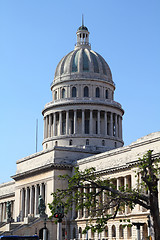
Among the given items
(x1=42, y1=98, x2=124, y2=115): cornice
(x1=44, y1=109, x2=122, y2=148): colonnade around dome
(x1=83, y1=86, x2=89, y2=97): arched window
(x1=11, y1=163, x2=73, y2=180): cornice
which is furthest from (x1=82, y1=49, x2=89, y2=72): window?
(x1=11, y1=163, x2=73, y2=180): cornice

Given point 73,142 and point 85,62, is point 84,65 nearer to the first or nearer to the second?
point 85,62

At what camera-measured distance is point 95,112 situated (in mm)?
90125

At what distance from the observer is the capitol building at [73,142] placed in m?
71.2

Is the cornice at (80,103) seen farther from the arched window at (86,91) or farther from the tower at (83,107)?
the arched window at (86,91)

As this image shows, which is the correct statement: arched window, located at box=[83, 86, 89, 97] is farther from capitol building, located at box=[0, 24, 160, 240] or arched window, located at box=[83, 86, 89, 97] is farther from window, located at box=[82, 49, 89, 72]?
window, located at box=[82, 49, 89, 72]

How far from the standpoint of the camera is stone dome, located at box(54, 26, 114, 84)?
305ft

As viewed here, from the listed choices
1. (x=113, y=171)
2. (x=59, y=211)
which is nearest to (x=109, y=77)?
(x=113, y=171)

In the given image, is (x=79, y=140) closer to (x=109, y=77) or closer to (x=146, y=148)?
(x=109, y=77)

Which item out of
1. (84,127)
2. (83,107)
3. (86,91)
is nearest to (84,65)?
(86,91)

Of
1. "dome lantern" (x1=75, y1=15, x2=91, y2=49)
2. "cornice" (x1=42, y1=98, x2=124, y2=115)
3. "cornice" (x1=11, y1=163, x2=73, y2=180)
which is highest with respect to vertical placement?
"dome lantern" (x1=75, y1=15, x2=91, y2=49)

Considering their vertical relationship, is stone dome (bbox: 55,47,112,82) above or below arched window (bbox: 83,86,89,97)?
above

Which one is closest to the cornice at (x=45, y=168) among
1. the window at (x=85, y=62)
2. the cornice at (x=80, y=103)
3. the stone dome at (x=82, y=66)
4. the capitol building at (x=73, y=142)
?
the capitol building at (x=73, y=142)

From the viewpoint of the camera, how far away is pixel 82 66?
9344cm

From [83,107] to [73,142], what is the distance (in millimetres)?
Answer: 7872
